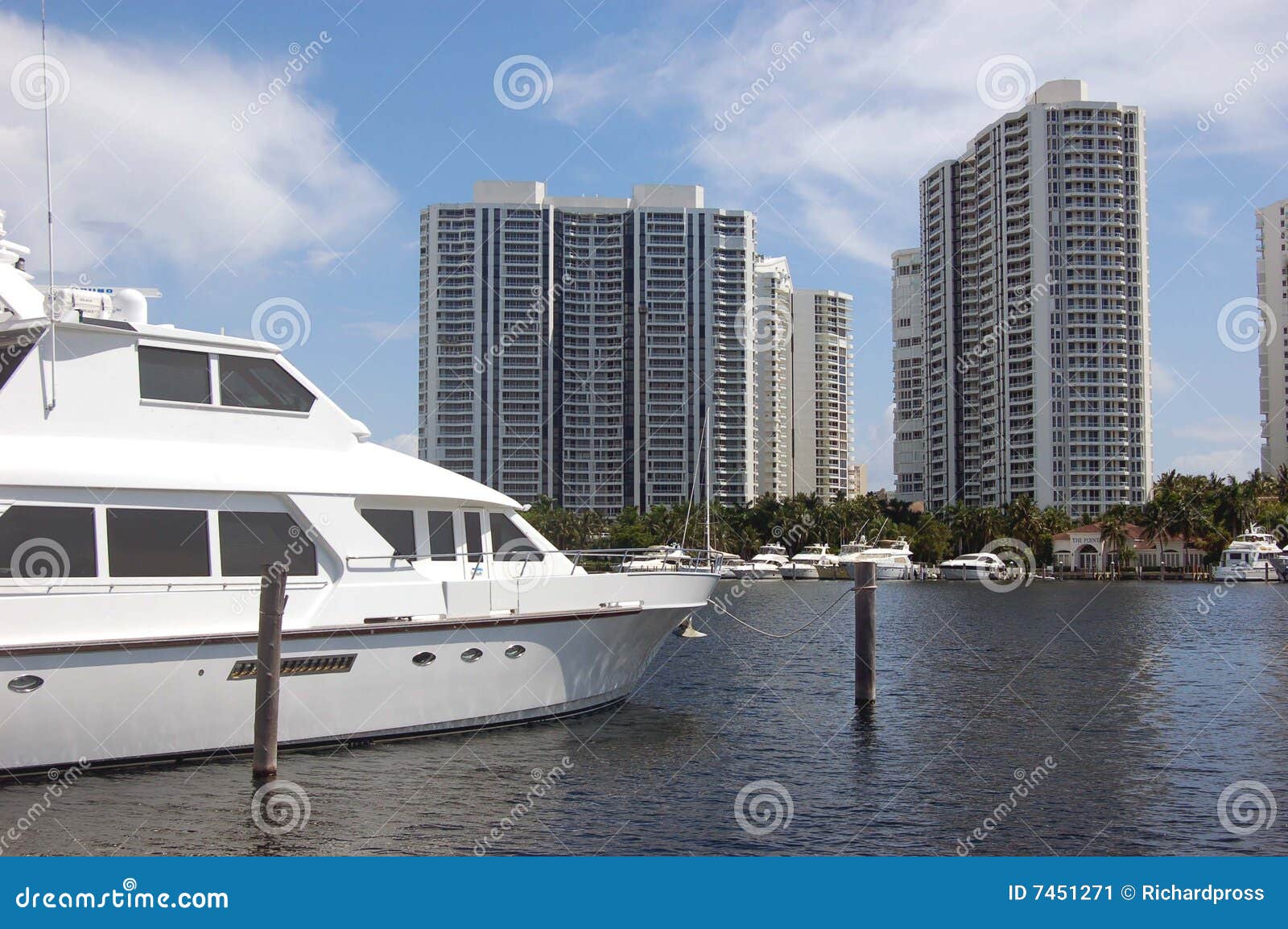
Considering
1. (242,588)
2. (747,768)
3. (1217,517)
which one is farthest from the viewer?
(1217,517)

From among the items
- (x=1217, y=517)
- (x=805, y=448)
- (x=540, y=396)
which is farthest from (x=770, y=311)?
(x=1217, y=517)

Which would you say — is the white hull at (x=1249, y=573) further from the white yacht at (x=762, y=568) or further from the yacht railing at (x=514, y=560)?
the yacht railing at (x=514, y=560)

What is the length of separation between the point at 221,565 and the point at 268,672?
177 cm

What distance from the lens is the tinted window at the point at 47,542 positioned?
529 inches

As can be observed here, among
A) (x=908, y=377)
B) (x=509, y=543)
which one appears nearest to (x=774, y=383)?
(x=908, y=377)

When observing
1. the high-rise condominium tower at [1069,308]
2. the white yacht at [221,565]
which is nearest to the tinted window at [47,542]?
the white yacht at [221,565]

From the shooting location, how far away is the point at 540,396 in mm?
117312

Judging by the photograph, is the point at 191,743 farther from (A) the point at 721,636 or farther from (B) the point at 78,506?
(A) the point at 721,636

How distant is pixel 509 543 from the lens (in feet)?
57.9

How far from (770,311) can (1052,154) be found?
42813 millimetres

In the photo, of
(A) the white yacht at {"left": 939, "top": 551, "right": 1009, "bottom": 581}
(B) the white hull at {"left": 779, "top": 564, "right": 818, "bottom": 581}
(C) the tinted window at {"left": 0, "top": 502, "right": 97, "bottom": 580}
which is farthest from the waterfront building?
(C) the tinted window at {"left": 0, "top": 502, "right": 97, "bottom": 580}

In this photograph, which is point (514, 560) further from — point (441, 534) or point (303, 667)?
point (303, 667)

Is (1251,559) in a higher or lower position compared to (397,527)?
lower

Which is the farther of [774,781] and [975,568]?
[975,568]
